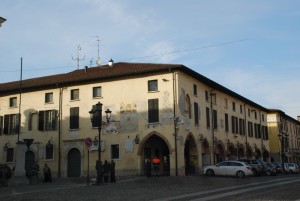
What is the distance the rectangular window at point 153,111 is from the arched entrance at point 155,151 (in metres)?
1.29

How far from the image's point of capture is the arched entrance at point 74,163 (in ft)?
125

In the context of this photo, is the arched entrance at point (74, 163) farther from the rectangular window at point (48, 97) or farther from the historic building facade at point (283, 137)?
the historic building facade at point (283, 137)

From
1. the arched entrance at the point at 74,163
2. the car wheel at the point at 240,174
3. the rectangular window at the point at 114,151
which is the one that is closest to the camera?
the car wheel at the point at 240,174

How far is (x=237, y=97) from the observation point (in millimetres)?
49938

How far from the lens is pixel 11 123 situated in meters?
41.8

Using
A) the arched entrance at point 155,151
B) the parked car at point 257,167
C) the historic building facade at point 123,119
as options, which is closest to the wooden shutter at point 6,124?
the historic building facade at point 123,119

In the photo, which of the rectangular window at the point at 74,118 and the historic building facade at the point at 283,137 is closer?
the rectangular window at the point at 74,118

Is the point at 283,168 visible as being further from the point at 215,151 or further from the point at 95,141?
the point at 95,141

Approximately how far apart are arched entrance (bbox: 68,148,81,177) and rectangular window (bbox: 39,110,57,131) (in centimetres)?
337

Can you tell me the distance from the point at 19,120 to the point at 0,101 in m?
3.83

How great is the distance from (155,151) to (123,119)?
470 cm

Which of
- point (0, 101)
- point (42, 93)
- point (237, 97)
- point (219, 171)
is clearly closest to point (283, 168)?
point (237, 97)

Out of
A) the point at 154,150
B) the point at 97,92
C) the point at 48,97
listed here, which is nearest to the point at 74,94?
the point at 97,92

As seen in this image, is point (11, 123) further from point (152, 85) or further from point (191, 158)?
point (191, 158)
